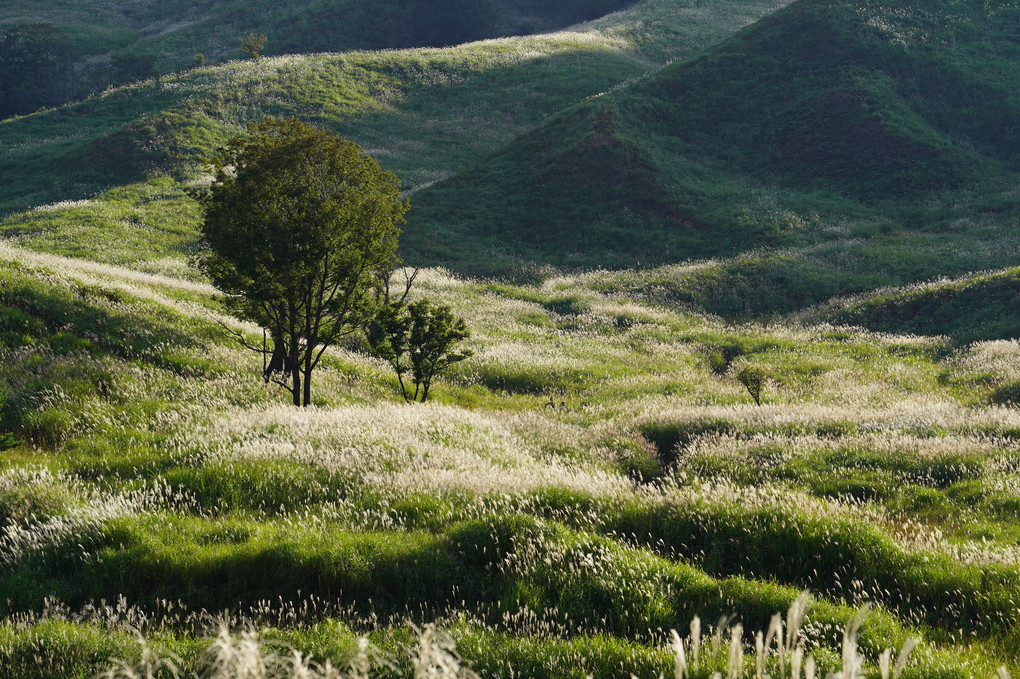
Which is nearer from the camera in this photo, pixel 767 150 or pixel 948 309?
pixel 948 309

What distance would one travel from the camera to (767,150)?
51.1 meters

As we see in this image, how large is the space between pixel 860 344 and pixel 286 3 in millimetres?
119017

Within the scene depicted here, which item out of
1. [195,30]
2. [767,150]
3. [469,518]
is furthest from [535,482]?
[195,30]

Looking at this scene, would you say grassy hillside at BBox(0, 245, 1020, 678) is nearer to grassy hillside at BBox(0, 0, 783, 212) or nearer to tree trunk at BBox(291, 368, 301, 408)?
tree trunk at BBox(291, 368, 301, 408)

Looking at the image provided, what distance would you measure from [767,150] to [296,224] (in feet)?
156

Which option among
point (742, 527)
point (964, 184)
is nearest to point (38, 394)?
point (742, 527)

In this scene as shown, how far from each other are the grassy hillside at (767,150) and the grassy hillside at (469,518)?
1006 inches

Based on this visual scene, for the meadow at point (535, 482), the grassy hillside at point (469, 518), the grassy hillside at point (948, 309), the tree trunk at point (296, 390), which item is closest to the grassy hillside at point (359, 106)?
the meadow at point (535, 482)

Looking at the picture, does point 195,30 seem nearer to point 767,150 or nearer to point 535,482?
point 767,150

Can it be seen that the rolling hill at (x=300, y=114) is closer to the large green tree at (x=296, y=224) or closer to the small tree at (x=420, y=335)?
the small tree at (x=420, y=335)

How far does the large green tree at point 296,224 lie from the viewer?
42.9 feet

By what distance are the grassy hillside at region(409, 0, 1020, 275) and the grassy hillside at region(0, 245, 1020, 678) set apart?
83.8 feet

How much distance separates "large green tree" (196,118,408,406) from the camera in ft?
42.9

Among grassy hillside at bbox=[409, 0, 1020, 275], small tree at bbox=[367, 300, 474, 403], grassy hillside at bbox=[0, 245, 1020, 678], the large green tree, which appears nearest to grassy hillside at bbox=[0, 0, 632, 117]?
grassy hillside at bbox=[409, 0, 1020, 275]
